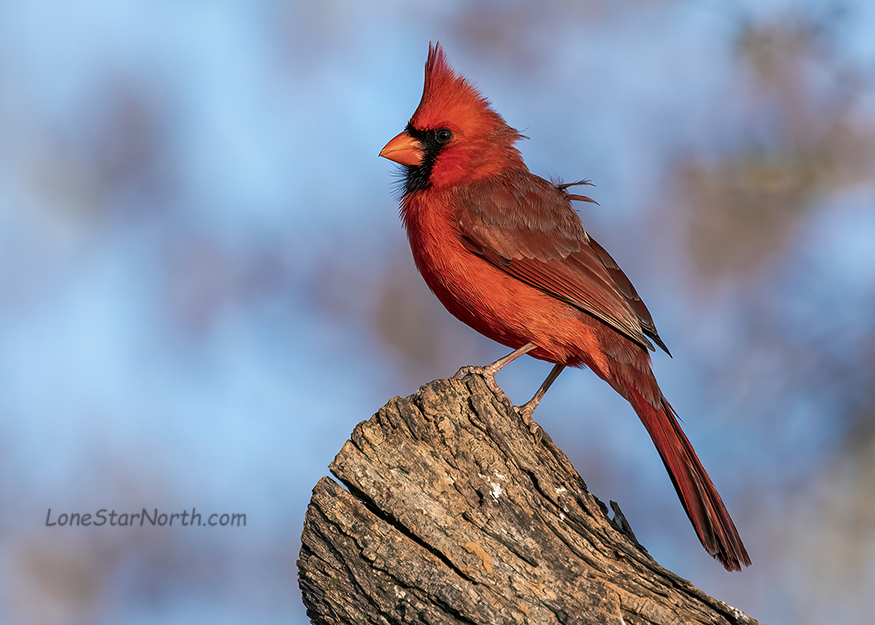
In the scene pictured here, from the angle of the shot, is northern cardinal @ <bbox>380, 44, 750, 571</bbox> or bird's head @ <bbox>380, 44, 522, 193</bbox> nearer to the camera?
northern cardinal @ <bbox>380, 44, 750, 571</bbox>

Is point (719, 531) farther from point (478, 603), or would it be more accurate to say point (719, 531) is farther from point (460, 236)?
point (460, 236)

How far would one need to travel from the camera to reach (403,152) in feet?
9.87

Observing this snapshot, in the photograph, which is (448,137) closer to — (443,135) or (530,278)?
(443,135)

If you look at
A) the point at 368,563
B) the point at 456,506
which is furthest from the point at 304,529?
the point at 456,506

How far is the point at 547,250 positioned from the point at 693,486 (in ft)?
3.07

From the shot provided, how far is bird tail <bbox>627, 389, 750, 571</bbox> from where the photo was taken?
7.60ft

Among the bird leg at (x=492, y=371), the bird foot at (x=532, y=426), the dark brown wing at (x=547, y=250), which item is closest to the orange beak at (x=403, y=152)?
the dark brown wing at (x=547, y=250)

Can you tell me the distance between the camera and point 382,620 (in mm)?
1867

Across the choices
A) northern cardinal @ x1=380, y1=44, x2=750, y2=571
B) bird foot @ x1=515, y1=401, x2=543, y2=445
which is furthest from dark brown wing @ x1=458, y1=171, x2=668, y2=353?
bird foot @ x1=515, y1=401, x2=543, y2=445

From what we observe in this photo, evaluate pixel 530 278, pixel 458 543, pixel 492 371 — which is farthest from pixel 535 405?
pixel 458 543

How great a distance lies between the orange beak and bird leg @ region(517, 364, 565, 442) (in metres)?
0.96

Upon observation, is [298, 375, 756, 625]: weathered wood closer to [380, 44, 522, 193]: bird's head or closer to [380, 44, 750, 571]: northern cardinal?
[380, 44, 750, 571]: northern cardinal

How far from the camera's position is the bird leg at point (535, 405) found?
7.55 feet

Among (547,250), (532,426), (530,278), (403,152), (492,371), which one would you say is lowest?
(532,426)
